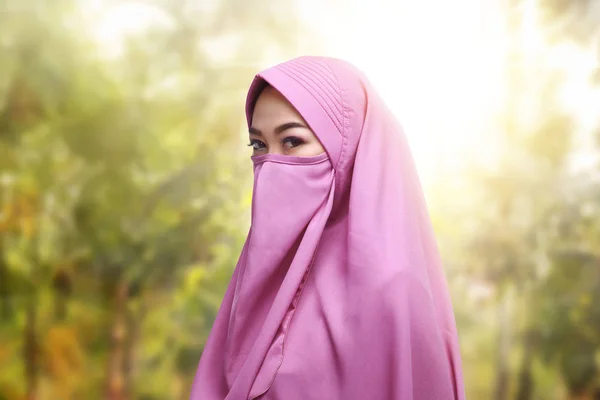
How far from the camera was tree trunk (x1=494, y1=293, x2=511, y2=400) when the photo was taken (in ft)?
7.14

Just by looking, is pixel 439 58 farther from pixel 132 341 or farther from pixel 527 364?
pixel 132 341

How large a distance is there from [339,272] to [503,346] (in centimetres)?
151

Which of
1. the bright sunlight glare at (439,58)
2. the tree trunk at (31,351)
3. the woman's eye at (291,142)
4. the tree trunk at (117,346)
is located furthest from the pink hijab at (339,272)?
the tree trunk at (31,351)

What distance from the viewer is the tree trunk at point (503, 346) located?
2176 mm

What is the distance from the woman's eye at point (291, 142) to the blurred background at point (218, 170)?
120cm

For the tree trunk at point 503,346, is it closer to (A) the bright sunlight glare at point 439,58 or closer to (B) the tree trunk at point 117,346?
(A) the bright sunlight glare at point 439,58

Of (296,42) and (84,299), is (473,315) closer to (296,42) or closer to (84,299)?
(296,42)

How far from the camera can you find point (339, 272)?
1.03 m

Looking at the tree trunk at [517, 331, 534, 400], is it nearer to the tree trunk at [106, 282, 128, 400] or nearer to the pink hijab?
the pink hijab

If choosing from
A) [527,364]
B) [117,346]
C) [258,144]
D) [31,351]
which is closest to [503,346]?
[527,364]

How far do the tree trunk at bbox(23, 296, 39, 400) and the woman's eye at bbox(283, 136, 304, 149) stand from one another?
5.65 feet

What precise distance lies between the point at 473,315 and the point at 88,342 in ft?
5.76

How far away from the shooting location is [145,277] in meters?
2.26

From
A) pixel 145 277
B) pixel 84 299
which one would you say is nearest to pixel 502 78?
→ pixel 145 277
